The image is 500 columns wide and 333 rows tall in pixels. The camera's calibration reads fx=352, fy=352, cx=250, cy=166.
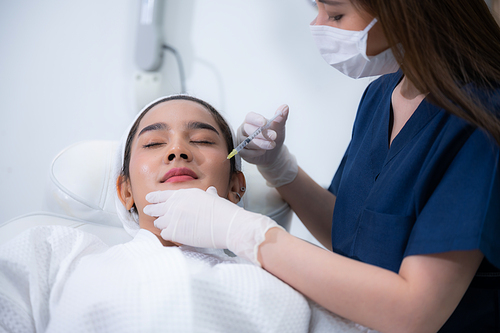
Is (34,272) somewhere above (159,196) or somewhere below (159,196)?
below

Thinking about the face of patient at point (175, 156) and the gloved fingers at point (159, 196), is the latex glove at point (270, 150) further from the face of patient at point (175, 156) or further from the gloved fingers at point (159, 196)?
the gloved fingers at point (159, 196)

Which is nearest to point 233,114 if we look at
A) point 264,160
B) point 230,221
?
point 264,160

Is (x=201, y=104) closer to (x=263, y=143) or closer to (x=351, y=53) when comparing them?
(x=263, y=143)

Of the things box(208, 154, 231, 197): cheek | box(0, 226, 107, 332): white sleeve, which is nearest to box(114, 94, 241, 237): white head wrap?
box(0, 226, 107, 332): white sleeve

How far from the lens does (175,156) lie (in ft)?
3.23

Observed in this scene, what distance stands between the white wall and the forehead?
0.71 meters

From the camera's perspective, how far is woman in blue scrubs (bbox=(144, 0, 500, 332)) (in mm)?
690

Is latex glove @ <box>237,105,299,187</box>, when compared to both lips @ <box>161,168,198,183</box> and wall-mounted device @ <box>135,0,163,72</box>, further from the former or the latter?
wall-mounted device @ <box>135,0,163,72</box>

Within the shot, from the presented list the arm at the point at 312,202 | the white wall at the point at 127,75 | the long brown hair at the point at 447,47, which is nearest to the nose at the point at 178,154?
the arm at the point at 312,202

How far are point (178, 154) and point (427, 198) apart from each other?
635 mm

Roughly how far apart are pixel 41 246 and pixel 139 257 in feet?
0.85

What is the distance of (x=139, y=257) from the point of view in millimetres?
843

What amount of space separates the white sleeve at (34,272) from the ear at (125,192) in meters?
0.21

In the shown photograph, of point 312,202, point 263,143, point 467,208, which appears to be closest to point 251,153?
point 263,143
